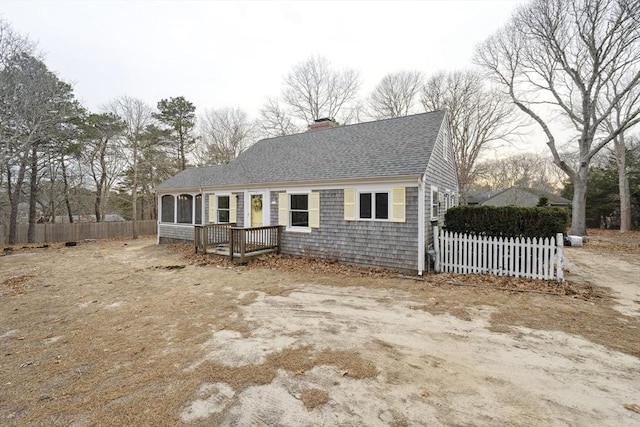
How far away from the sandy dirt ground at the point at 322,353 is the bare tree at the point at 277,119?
21096 millimetres

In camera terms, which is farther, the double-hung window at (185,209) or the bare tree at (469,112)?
the bare tree at (469,112)

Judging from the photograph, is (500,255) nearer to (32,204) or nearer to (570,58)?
(570,58)

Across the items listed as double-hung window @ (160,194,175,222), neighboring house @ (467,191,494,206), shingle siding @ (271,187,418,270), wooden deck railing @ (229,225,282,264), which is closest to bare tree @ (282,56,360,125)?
double-hung window @ (160,194,175,222)

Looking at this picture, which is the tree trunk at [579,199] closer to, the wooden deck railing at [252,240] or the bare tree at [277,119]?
the wooden deck railing at [252,240]

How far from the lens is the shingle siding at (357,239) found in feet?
27.3

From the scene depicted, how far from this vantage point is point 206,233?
11.2 metres

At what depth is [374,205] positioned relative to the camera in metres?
8.94

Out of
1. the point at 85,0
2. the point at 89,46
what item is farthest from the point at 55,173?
the point at 85,0

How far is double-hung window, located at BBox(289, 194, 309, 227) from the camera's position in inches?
420

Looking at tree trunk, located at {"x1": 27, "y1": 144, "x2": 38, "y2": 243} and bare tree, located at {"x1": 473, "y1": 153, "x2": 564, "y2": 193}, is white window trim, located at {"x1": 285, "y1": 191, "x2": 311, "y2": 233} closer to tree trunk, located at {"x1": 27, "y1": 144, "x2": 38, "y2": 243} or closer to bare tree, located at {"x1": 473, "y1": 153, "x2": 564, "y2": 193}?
tree trunk, located at {"x1": 27, "y1": 144, "x2": 38, "y2": 243}

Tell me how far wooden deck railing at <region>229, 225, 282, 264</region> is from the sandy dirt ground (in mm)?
2548

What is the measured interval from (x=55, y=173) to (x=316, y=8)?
19.7 meters

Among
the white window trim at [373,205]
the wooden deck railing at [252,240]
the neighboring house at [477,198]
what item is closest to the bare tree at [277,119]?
the wooden deck railing at [252,240]

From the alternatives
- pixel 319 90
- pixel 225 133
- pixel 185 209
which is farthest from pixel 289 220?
pixel 225 133
